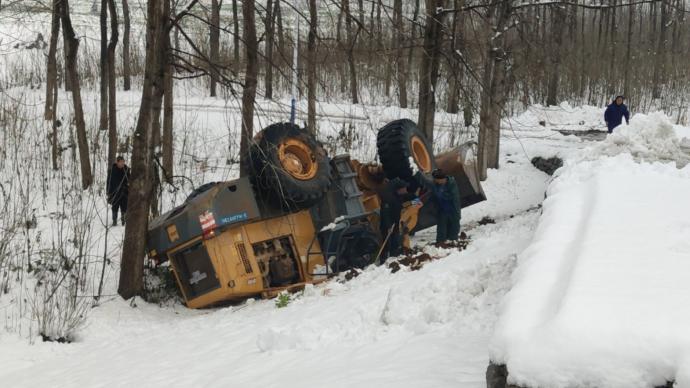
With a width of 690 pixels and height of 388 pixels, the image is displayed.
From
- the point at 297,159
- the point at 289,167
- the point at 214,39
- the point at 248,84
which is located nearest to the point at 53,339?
the point at 289,167

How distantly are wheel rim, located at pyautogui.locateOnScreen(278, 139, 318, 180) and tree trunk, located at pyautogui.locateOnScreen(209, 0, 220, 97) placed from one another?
47.6 inches

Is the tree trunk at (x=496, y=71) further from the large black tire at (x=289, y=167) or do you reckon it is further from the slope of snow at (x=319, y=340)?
the slope of snow at (x=319, y=340)

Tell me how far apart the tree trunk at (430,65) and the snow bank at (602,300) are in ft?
19.3

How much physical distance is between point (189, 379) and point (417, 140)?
5.88m

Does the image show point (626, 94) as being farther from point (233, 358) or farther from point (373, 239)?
point (233, 358)

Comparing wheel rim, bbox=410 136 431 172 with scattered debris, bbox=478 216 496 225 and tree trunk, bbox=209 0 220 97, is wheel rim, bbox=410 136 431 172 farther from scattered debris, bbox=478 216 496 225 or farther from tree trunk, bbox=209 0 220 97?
tree trunk, bbox=209 0 220 97

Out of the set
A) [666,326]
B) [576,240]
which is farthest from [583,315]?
[576,240]

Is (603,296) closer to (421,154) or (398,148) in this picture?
(398,148)

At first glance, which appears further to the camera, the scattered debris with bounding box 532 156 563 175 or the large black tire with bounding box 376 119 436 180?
the scattered debris with bounding box 532 156 563 175

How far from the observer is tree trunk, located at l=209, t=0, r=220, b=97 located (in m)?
8.59

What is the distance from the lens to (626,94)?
1152 inches

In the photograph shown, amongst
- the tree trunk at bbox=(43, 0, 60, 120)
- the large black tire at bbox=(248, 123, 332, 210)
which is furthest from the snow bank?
the tree trunk at bbox=(43, 0, 60, 120)

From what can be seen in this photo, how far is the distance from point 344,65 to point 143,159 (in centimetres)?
1027

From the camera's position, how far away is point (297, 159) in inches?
370
